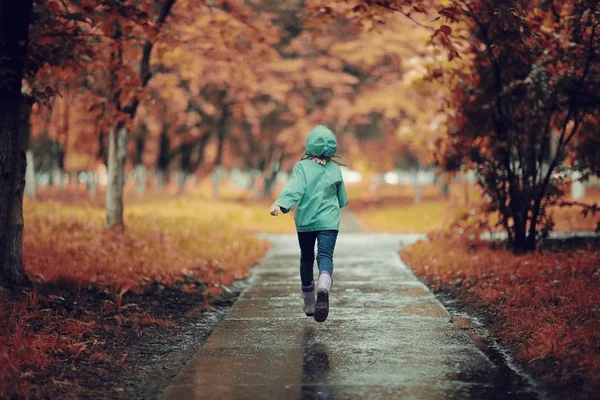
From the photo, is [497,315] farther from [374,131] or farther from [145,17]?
[374,131]

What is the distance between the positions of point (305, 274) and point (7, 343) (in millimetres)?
2755

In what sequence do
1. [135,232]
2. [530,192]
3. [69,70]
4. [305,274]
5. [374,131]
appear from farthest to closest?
[374,131] → [135,232] → [530,192] → [69,70] → [305,274]

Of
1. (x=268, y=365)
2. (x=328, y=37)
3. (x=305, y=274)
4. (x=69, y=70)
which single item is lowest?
(x=268, y=365)

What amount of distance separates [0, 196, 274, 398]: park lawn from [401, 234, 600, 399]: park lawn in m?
Answer: 3.12

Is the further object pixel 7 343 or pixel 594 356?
pixel 7 343

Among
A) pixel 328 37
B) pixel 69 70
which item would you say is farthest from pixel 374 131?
pixel 69 70

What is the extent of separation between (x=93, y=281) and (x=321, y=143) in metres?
3.77

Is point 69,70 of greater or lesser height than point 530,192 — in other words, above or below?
above

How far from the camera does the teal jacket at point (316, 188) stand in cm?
722

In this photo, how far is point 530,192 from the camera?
11.7 metres

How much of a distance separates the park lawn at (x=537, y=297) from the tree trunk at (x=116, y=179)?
18.2 feet

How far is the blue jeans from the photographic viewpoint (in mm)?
7203

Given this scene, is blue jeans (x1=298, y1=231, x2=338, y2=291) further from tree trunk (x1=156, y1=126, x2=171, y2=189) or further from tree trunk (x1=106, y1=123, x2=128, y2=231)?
tree trunk (x1=156, y1=126, x2=171, y2=189)

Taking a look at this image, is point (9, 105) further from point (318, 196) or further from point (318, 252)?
point (318, 252)
